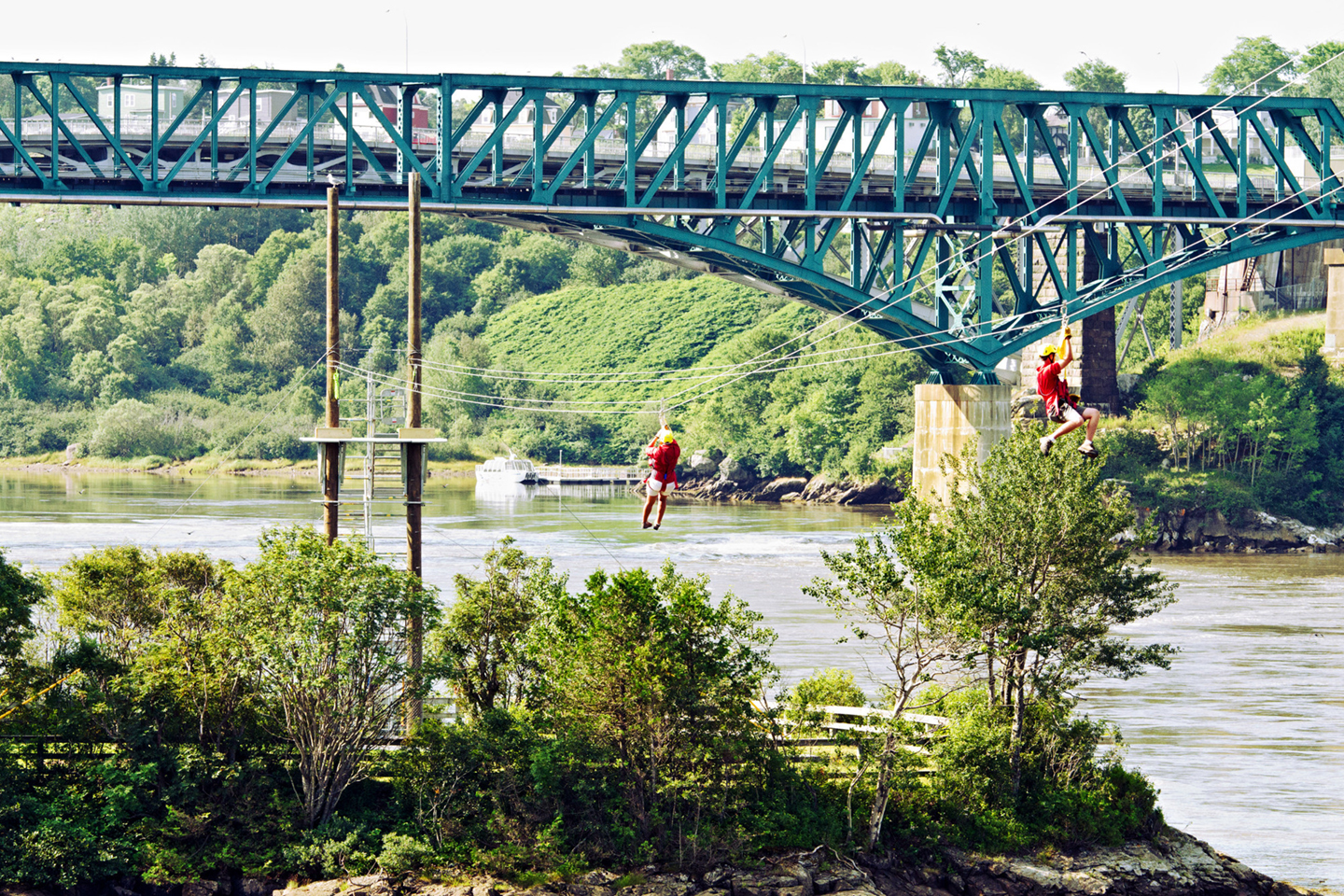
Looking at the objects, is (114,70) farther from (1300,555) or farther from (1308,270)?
(1308,270)

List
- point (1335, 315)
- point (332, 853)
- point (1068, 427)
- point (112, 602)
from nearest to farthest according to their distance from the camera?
point (1068, 427) → point (332, 853) → point (112, 602) → point (1335, 315)

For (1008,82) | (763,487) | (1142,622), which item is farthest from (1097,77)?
(1142,622)

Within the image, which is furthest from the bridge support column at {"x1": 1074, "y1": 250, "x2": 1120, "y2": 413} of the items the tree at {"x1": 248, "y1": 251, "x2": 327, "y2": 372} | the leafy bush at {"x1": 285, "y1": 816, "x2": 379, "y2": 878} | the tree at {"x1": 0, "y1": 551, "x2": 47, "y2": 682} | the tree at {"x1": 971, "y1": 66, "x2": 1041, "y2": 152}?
the tree at {"x1": 248, "y1": 251, "x2": 327, "y2": 372}

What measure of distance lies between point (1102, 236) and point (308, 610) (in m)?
41.7

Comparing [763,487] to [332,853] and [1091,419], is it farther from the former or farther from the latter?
[1091,419]

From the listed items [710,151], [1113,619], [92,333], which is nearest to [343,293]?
[92,333]

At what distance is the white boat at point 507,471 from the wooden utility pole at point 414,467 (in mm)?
75322

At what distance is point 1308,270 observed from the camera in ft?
298

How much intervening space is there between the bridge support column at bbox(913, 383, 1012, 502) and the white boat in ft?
154

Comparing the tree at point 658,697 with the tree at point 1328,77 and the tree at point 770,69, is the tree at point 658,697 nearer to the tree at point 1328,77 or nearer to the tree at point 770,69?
the tree at point 1328,77

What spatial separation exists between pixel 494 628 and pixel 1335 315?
67.0m

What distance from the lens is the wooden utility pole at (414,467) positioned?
2739 cm

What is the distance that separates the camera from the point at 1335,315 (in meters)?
85.1

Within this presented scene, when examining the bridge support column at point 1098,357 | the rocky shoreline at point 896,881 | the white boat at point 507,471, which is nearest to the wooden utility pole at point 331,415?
the rocky shoreline at point 896,881
